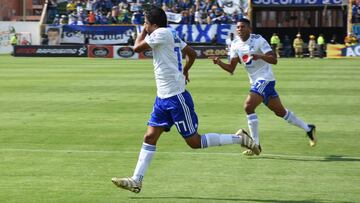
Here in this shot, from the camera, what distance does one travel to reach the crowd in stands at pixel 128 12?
53.1 meters

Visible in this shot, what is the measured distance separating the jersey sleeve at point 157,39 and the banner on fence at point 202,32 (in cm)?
4285

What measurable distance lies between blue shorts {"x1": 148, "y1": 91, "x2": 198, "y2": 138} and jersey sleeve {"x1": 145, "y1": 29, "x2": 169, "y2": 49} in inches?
26.2

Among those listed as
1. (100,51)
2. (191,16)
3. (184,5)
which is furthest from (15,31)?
(191,16)

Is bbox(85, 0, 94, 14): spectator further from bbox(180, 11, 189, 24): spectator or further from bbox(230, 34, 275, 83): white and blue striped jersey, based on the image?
bbox(230, 34, 275, 83): white and blue striped jersey

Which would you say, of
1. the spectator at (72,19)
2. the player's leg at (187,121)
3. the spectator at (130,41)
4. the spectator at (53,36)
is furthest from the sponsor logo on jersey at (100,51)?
the player's leg at (187,121)

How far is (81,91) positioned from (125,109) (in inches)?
193

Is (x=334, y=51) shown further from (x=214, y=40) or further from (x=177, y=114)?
(x=177, y=114)

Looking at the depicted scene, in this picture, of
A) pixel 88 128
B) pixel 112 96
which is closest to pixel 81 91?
pixel 112 96

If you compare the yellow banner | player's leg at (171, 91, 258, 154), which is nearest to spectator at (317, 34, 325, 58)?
the yellow banner

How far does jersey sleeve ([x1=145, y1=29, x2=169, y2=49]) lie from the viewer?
832 centimetres

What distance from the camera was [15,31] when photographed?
56.5 m

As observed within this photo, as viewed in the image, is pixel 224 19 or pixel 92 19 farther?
pixel 92 19

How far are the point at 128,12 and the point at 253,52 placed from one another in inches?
1776

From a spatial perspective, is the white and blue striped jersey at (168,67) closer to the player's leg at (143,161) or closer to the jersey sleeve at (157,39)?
the jersey sleeve at (157,39)
